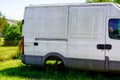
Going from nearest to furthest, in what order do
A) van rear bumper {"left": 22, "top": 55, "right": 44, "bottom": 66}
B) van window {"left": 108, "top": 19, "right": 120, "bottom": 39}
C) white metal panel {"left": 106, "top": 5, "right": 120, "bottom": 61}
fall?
white metal panel {"left": 106, "top": 5, "right": 120, "bottom": 61} → van window {"left": 108, "top": 19, "right": 120, "bottom": 39} → van rear bumper {"left": 22, "top": 55, "right": 44, "bottom": 66}

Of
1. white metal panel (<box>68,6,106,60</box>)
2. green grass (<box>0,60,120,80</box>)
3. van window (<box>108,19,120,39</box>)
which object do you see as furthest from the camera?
green grass (<box>0,60,120,80</box>)

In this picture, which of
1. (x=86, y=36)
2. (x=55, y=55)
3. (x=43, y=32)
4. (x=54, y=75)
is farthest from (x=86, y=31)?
(x=54, y=75)

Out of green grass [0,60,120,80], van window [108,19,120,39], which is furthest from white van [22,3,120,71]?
green grass [0,60,120,80]

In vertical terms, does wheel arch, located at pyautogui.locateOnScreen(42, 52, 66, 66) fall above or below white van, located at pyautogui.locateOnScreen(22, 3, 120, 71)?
below

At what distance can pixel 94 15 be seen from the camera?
1116 centimetres

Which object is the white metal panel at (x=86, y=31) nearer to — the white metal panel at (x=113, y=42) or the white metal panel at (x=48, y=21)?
the white metal panel at (x=113, y=42)

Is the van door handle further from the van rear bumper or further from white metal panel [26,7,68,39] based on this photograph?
the van rear bumper

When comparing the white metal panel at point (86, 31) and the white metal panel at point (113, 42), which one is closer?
the white metal panel at point (113, 42)

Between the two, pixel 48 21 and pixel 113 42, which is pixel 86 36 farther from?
pixel 48 21

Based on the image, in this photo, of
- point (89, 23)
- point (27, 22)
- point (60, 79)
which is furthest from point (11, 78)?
point (89, 23)

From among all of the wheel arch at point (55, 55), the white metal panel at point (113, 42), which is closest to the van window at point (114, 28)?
the white metal panel at point (113, 42)

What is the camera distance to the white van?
35.9 ft

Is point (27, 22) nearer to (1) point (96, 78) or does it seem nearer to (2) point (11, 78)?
(2) point (11, 78)

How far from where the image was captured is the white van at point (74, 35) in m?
10.9
